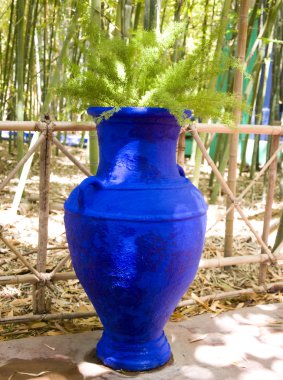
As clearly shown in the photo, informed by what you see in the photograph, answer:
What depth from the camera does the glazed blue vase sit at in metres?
1.85

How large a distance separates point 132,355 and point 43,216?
0.71 metres

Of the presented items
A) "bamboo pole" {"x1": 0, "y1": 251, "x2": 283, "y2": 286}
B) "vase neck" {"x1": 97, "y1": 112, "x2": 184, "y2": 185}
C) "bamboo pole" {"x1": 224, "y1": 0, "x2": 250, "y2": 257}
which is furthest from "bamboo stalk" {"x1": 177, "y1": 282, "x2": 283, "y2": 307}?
"vase neck" {"x1": 97, "y1": 112, "x2": 184, "y2": 185}

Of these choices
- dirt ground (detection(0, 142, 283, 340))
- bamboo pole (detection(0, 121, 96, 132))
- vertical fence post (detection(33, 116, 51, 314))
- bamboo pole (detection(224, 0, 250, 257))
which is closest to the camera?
bamboo pole (detection(0, 121, 96, 132))

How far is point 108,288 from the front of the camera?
6.35 feet

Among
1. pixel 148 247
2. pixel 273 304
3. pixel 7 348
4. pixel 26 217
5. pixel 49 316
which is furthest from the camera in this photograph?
pixel 26 217

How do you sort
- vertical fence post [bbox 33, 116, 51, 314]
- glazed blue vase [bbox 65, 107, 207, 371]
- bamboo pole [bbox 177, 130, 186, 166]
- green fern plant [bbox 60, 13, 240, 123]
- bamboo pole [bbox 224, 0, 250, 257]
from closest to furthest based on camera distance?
glazed blue vase [bbox 65, 107, 207, 371], green fern plant [bbox 60, 13, 240, 123], vertical fence post [bbox 33, 116, 51, 314], bamboo pole [bbox 177, 130, 186, 166], bamboo pole [bbox 224, 0, 250, 257]

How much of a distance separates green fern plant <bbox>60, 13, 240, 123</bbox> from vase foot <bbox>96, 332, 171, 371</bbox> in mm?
878

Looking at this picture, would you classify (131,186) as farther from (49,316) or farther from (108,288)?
(49,316)

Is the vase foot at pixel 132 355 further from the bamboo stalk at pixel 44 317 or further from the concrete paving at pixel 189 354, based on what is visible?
the bamboo stalk at pixel 44 317

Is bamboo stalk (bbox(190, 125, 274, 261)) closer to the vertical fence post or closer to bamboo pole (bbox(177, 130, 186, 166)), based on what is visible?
bamboo pole (bbox(177, 130, 186, 166))

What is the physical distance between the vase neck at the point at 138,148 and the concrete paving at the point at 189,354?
0.71 meters

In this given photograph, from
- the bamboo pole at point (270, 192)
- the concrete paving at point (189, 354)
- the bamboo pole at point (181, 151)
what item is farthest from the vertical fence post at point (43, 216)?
the bamboo pole at point (270, 192)

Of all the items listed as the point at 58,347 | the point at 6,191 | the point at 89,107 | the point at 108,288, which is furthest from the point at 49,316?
the point at 6,191

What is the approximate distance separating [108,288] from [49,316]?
23.1 inches
